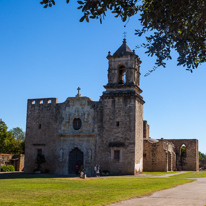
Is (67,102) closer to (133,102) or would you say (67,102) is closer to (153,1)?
(133,102)

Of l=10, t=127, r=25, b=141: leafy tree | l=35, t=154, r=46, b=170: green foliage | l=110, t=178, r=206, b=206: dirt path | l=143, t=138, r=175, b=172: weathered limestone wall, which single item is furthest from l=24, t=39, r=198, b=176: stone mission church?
l=10, t=127, r=25, b=141: leafy tree

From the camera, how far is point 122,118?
28812 mm

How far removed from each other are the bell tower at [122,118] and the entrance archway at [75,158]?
2.04 m

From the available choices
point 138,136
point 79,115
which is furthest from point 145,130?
point 79,115

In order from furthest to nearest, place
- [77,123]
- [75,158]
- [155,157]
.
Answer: [155,157]
[77,123]
[75,158]

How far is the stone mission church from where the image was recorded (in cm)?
2844

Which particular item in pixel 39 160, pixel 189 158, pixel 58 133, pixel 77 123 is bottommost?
pixel 39 160

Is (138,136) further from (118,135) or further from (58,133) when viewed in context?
(58,133)

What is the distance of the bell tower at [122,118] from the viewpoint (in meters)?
28.1

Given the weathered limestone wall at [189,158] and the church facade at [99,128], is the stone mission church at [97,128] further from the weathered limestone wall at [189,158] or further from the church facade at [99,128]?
the weathered limestone wall at [189,158]

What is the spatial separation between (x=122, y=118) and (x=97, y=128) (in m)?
2.51

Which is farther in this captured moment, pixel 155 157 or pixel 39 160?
pixel 155 157

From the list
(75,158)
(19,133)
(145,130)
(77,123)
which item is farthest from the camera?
(19,133)

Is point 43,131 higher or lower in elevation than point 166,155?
higher
